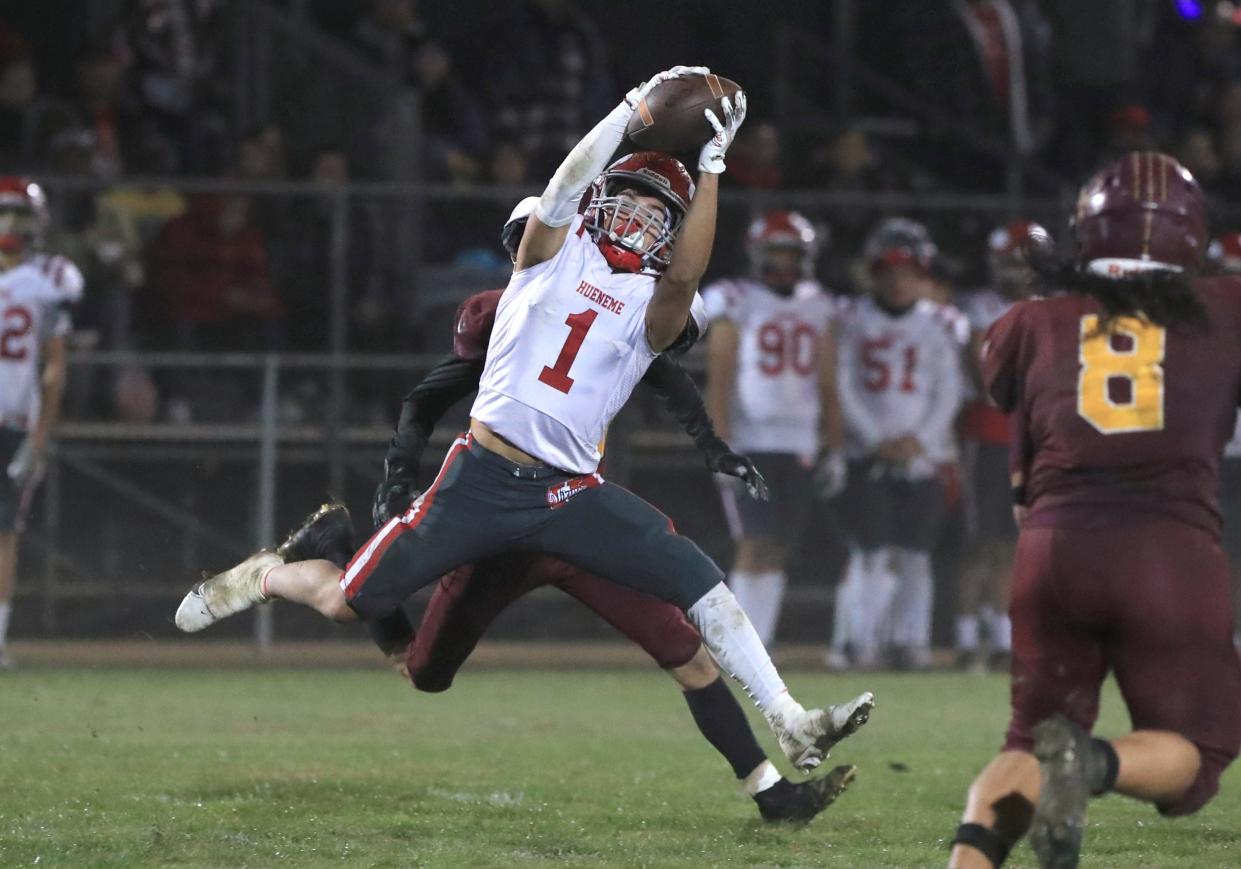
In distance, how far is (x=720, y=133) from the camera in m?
5.46

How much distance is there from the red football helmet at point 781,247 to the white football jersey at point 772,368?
76 millimetres

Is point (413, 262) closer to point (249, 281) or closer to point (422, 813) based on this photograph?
point (249, 281)

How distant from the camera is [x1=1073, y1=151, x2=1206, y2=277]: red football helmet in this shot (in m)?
4.38

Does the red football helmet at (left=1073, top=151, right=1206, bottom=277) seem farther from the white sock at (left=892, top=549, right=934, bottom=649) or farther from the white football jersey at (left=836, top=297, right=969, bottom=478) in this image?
the white sock at (left=892, top=549, right=934, bottom=649)

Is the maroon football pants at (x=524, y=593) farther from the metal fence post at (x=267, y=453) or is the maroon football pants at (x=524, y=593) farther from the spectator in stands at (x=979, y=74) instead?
the spectator in stands at (x=979, y=74)

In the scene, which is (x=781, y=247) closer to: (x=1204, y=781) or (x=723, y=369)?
(x=723, y=369)

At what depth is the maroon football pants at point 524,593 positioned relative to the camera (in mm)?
5766

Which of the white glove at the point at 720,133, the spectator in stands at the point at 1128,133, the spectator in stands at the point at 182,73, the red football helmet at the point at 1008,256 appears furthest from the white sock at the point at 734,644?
the spectator in stands at the point at 1128,133

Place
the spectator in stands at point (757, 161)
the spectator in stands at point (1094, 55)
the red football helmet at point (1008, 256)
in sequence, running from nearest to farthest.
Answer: the red football helmet at point (1008, 256) → the spectator in stands at point (757, 161) → the spectator in stands at point (1094, 55)

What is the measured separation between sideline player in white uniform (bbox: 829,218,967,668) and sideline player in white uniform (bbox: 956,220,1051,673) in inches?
10.4

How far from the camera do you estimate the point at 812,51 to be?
1587cm

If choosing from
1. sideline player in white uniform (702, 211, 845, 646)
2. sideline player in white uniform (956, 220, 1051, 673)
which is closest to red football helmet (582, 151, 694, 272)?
sideline player in white uniform (702, 211, 845, 646)

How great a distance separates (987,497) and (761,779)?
610cm

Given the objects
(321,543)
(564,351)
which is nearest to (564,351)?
(564,351)
